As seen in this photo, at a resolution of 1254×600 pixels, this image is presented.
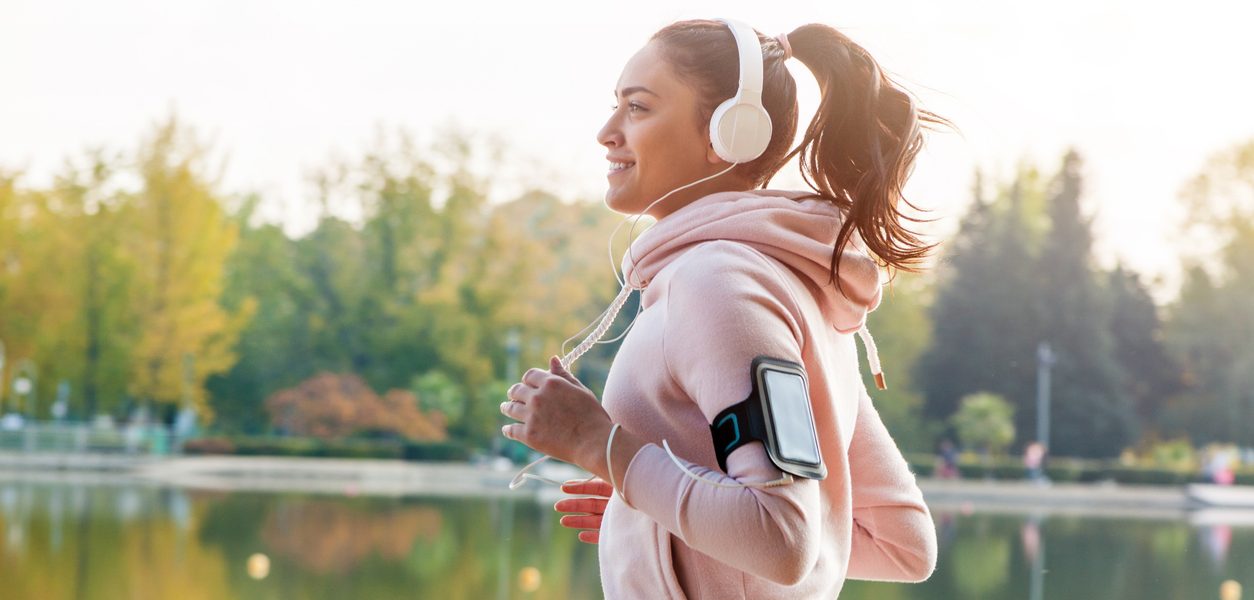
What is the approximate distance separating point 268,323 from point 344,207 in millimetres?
2719

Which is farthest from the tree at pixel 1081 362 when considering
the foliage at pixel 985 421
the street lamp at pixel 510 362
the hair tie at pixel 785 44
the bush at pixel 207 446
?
the hair tie at pixel 785 44

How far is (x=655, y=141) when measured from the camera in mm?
1229

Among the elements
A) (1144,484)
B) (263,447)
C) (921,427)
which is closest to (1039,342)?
(921,427)

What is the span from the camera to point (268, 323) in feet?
97.7

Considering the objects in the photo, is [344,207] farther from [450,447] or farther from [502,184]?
[450,447]

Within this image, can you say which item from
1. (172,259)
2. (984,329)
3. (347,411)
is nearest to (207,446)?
(347,411)

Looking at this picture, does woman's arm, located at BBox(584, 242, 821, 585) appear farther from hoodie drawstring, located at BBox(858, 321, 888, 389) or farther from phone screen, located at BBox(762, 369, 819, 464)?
hoodie drawstring, located at BBox(858, 321, 888, 389)

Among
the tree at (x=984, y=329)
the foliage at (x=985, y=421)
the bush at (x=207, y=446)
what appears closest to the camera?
the bush at (x=207, y=446)

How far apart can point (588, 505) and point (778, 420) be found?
1.36ft

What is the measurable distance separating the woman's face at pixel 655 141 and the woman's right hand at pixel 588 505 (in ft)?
0.83

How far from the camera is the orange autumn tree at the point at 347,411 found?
26.5 meters

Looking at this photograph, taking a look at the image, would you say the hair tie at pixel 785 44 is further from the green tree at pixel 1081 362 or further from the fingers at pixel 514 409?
the green tree at pixel 1081 362

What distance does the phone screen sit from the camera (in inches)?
38.5

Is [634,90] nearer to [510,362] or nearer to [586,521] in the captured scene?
[586,521]
